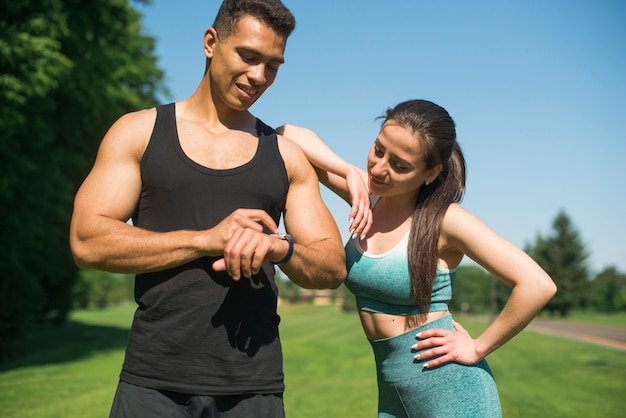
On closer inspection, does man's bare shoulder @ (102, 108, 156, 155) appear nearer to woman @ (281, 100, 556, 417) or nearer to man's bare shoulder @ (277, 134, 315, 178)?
man's bare shoulder @ (277, 134, 315, 178)

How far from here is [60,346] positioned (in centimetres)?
2553

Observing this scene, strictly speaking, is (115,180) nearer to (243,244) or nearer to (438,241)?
(243,244)

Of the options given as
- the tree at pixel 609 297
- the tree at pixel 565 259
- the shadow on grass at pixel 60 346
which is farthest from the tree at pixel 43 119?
the tree at pixel 609 297

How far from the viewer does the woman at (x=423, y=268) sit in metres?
3.19

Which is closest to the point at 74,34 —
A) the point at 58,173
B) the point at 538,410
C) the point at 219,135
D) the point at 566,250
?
the point at 58,173

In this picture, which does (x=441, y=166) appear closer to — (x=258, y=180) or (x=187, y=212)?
(x=258, y=180)

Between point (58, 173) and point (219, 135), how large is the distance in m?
19.8

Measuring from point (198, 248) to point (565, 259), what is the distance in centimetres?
7894

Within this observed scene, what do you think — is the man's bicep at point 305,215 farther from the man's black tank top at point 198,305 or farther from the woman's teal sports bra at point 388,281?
the woman's teal sports bra at point 388,281

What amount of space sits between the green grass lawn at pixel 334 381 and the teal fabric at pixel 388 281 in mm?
7341

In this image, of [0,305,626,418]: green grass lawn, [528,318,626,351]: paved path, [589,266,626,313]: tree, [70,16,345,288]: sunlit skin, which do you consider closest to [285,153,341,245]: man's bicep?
[70,16,345,288]: sunlit skin

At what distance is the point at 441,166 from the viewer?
339 centimetres

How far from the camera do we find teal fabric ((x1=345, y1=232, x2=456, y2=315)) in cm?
326

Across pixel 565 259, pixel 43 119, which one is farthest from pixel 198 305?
pixel 565 259
